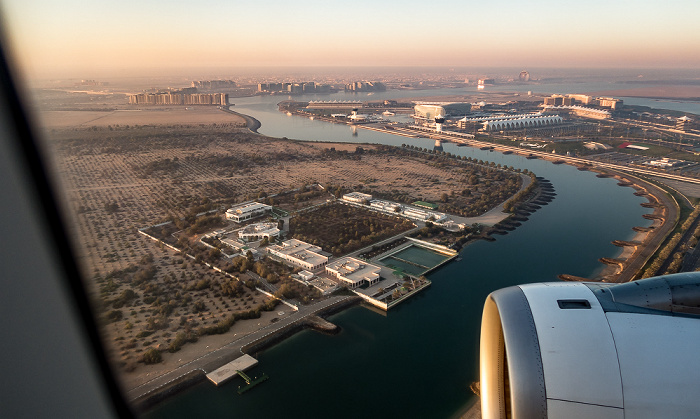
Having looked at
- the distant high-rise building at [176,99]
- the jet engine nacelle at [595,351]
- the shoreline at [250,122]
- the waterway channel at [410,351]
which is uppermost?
the jet engine nacelle at [595,351]

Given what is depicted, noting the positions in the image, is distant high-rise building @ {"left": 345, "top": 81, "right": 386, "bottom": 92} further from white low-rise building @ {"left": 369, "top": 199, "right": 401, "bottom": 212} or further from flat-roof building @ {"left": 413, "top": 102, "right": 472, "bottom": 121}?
white low-rise building @ {"left": 369, "top": 199, "right": 401, "bottom": 212}

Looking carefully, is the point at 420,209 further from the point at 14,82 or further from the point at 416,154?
the point at 14,82

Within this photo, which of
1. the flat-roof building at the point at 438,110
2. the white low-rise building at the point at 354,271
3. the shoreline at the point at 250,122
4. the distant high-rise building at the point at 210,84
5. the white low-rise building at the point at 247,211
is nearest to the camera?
the white low-rise building at the point at 354,271

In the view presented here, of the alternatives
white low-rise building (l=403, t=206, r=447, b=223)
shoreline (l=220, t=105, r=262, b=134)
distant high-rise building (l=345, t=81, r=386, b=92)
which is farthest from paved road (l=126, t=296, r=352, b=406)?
distant high-rise building (l=345, t=81, r=386, b=92)

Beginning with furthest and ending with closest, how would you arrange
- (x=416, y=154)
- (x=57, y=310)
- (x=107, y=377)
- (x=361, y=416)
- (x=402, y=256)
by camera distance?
1. (x=416, y=154)
2. (x=402, y=256)
3. (x=361, y=416)
4. (x=107, y=377)
5. (x=57, y=310)

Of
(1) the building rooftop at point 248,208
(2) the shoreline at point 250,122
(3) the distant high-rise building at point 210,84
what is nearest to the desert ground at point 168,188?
(1) the building rooftop at point 248,208

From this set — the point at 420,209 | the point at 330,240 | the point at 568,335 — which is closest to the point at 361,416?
the point at 568,335

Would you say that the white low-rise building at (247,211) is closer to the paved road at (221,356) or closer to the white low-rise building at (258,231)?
the white low-rise building at (258,231)
